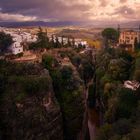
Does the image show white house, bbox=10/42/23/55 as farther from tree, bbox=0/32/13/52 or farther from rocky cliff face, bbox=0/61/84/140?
rocky cliff face, bbox=0/61/84/140

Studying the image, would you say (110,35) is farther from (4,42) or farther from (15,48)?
(4,42)

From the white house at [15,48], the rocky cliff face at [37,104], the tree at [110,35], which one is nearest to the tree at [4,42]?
the white house at [15,48]

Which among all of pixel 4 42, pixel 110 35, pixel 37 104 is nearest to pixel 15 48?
pixel 4 42

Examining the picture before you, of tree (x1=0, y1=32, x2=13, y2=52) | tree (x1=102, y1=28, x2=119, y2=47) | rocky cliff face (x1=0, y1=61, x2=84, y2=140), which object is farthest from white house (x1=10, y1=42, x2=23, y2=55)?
tree (x1=102, y1=28, x2=119, y2=47)

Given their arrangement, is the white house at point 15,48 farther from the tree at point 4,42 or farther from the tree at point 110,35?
the tree at point 110,35

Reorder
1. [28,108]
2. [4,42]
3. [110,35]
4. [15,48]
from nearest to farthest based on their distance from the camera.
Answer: [28,108]
[4,42]
[15,48]
[110,35]

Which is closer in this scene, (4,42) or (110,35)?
(4,42)

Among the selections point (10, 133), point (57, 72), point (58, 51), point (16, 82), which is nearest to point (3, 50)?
point (58, 51)

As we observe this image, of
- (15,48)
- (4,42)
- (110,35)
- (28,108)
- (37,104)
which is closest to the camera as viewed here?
(28,108)
